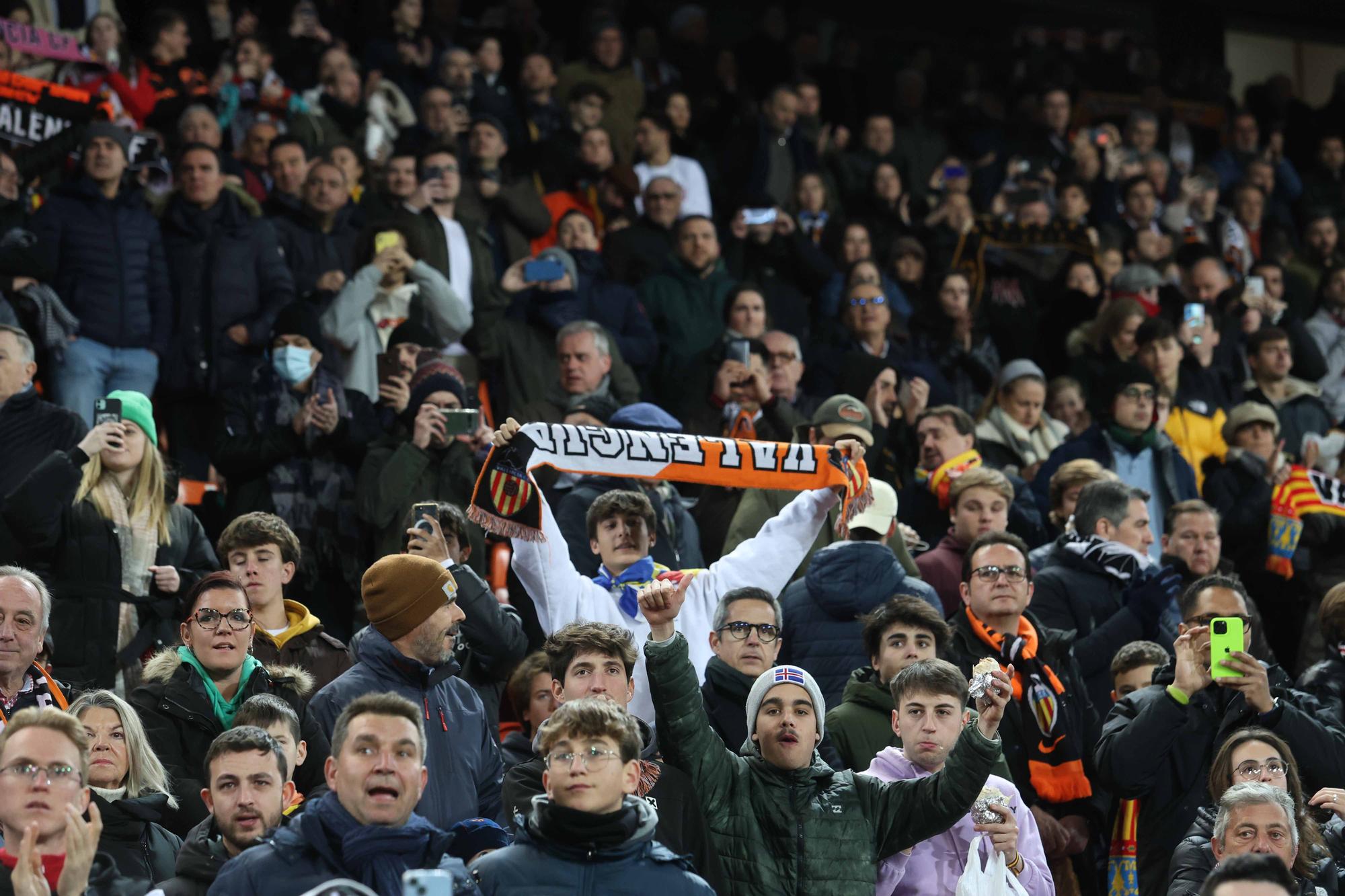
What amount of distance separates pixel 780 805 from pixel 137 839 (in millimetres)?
1849

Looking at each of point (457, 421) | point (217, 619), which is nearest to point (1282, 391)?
point (457, 421)

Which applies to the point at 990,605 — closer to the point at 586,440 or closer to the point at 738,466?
the point at 738,466

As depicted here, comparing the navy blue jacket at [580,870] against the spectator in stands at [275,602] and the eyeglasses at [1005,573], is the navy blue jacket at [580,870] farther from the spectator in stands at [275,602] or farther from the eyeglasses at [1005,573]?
the eyeglasses at [1005,573]

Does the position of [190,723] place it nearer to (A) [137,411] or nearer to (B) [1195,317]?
(A) [137,411]

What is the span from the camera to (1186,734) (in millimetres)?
6688

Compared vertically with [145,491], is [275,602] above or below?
below

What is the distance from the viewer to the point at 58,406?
7984mm

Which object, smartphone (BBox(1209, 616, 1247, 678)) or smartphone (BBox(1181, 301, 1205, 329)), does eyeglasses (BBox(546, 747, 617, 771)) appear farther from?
smartphone (BBox(1181, 301, 1205, 329))

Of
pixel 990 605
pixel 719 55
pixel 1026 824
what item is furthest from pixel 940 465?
pixel 719 55

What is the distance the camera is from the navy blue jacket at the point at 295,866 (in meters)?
4.62

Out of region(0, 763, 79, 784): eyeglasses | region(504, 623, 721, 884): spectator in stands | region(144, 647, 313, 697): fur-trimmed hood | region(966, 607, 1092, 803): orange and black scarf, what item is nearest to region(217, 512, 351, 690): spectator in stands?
region(144, 647, 313, 697): fur-trimmed hood

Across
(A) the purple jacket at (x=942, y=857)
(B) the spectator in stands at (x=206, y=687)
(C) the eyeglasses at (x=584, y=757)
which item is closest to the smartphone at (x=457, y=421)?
(B) the spectator in stands at (x=206, y=687)

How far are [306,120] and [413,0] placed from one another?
1.99 metres

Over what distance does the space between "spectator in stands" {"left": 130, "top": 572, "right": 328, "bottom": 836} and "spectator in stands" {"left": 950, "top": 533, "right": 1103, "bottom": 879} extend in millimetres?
2456
